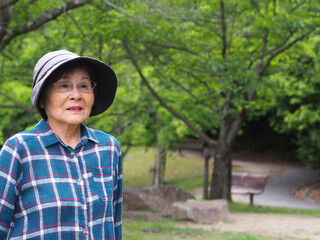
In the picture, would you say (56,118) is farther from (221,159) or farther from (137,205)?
(221,159)

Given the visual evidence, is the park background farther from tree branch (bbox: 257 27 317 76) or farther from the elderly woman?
the elderly woman

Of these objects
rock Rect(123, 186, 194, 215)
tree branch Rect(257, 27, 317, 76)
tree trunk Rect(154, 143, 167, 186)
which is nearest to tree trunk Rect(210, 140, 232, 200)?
rock Rect(123, 186, 194, 215)

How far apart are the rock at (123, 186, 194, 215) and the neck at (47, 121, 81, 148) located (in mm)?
9279

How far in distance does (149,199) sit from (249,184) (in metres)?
4.39

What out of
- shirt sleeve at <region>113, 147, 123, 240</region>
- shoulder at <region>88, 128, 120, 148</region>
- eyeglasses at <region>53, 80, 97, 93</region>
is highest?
eyeglasses at <region>53, 80, 97, 93</region>

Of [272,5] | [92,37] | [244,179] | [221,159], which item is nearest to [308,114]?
[244,179]

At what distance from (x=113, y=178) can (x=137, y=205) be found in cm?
953

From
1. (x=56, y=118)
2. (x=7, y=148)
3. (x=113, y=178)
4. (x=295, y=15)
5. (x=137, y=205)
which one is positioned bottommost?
(x=137, y=205)

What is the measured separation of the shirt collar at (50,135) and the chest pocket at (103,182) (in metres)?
0.16

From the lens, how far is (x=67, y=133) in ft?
7.08

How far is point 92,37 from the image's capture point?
9875mm

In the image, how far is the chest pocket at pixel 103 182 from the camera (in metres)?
2.10

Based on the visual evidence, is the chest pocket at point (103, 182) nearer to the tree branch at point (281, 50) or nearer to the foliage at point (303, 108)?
the tree branch at point (281, 50)

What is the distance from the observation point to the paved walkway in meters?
17.7
